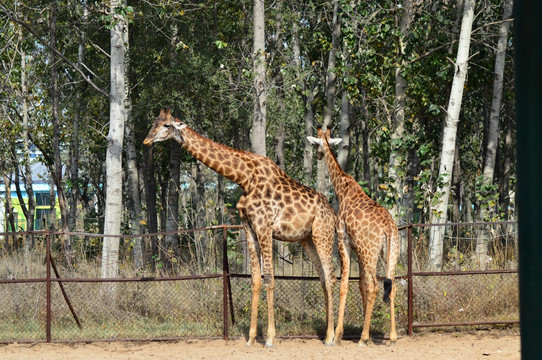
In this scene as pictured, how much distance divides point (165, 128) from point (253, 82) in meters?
4.46

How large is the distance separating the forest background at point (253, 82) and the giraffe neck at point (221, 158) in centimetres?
207

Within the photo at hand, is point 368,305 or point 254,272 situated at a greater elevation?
point 254,272

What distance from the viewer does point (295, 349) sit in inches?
400

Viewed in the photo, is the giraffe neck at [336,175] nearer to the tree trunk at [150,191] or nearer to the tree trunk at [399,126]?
the tree trunk at [399,126]

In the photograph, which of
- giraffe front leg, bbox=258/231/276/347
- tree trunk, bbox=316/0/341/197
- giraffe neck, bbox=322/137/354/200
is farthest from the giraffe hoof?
tree trunk, bbox=316/0/341/197

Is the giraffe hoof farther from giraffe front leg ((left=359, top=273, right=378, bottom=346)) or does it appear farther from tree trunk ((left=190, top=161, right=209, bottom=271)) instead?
tree trunk ((left=190, top=161, right=209, bottom=271))

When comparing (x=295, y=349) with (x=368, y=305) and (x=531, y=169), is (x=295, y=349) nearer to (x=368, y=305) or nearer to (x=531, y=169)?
(x=368, y=305)

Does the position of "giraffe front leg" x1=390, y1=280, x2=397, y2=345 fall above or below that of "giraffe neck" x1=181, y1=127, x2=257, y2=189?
below

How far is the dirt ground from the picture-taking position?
9.52 m

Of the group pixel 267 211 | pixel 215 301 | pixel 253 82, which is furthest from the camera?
pixel 253 82

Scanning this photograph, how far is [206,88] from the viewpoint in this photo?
20.4 m

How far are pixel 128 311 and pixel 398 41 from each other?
730cm

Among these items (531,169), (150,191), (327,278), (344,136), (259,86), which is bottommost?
(327,278)

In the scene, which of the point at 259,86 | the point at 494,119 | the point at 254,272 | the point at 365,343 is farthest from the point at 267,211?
the point at 494,119
